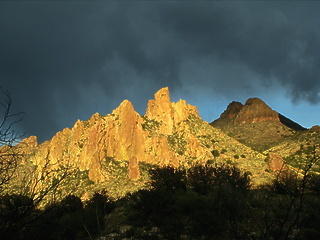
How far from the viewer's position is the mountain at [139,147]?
55625 mm

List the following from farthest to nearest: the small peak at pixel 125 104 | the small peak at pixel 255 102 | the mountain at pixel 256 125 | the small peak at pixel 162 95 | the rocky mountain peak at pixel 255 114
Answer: the small peak at pixel 255 102
the rocky mountain peak at pixel 255 114
the mountain at pixel 256 125
the small peak at pixel 162 95
the small peak at pixel 125 104

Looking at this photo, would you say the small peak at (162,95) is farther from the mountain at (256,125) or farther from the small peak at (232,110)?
the small peak at (232,110)

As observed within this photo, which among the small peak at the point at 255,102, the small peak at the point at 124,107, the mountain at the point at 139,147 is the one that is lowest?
the mountain at the point at 139,147

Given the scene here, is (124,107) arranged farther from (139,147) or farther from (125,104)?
(139,147)

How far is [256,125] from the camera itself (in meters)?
127

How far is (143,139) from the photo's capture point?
225ft

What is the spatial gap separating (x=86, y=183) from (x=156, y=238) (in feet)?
153

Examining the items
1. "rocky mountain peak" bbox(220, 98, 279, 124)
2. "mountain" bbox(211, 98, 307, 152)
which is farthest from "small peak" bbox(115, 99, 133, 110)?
"rocky mountain peak" bbox(220, 98, 279, 124)

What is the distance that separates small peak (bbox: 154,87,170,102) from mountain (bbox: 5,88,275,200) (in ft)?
0.71

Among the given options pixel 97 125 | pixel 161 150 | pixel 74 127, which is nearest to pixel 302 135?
pixel 161 150

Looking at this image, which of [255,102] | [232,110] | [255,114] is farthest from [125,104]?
[255,102]

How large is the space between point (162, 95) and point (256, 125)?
69.8 meters

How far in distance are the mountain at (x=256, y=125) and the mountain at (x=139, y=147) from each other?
122 ft

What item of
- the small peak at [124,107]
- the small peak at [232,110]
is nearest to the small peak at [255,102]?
the small peak at [232,110]
